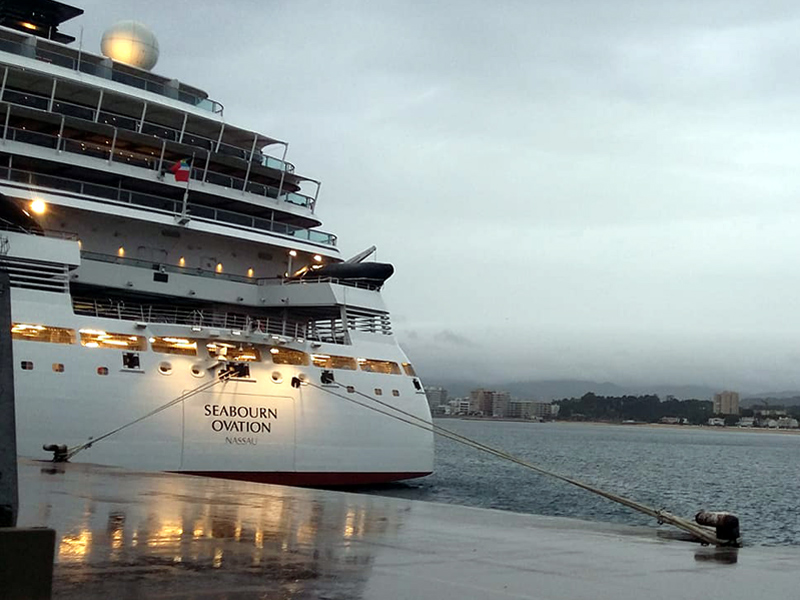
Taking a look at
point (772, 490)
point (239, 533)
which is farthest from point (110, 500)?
point (772, 490)

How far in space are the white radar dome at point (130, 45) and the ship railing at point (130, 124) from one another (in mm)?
4496

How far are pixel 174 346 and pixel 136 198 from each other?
571 centimetres

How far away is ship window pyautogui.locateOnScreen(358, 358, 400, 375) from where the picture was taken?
28.2 m

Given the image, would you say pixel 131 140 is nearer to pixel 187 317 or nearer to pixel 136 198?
pixel 136 198

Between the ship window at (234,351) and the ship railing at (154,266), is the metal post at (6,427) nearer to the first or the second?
the ship window at (234,351)

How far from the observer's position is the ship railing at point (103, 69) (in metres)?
29.3

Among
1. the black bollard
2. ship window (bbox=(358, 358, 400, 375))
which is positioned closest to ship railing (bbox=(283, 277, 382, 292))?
ship window (bbox=(358, 358, 400, 375))

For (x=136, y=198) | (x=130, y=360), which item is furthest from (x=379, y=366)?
(x=136, y=198)

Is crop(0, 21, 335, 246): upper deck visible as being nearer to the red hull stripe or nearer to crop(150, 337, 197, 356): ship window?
crop(150, 337, 197, 356): ship window

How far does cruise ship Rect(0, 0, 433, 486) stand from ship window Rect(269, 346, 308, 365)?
57 mm

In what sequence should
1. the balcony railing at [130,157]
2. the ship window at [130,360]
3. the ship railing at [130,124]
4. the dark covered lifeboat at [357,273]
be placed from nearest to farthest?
the ship window at [130,360], the balcony railing at [130,157], the ship railing at [130,124], the dark covered lifeboat at [357,273]

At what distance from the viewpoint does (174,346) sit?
81.3 feet

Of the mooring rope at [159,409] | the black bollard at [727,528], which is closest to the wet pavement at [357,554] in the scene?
the black bollard at [727,528]

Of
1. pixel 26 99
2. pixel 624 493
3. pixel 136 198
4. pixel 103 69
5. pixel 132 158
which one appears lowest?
pixel 624 493
